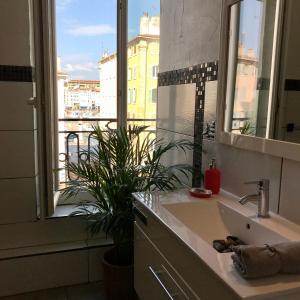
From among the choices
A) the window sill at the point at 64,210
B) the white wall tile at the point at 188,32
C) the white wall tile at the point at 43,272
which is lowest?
Result: the white wall tile at the point at 43,272

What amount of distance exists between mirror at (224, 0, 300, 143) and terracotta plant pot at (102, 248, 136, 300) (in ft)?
3.67

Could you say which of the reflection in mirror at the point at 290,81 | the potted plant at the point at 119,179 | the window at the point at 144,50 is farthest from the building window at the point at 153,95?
the reflection in mirror at the point at 290,81

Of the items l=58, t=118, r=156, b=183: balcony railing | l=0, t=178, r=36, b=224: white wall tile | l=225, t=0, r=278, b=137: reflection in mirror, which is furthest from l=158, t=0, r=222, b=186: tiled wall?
l=0, t=178, r=36, b=224: white wall tile

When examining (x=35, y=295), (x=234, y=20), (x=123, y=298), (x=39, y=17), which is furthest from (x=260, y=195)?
(x=35, y=295)

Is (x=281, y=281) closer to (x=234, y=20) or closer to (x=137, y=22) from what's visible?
(x=234, y=20)

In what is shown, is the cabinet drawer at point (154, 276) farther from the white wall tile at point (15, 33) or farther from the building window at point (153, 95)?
the white wall tile at point (15, 33)

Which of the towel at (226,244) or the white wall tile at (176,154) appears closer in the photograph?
the towel at (226,244)

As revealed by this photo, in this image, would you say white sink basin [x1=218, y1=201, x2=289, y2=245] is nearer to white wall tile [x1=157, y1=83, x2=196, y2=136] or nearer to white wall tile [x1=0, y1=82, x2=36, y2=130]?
white wall tile [x1=157, y1=83, x2=196, y2=136]

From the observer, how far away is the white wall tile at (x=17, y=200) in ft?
7.78

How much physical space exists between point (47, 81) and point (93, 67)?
26.4 inches

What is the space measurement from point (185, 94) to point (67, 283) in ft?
5.42

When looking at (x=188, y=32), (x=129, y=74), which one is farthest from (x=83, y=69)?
(x=188, y=32)

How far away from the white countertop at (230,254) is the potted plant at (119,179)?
13.6 inches

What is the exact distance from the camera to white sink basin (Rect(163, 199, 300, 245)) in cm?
119
